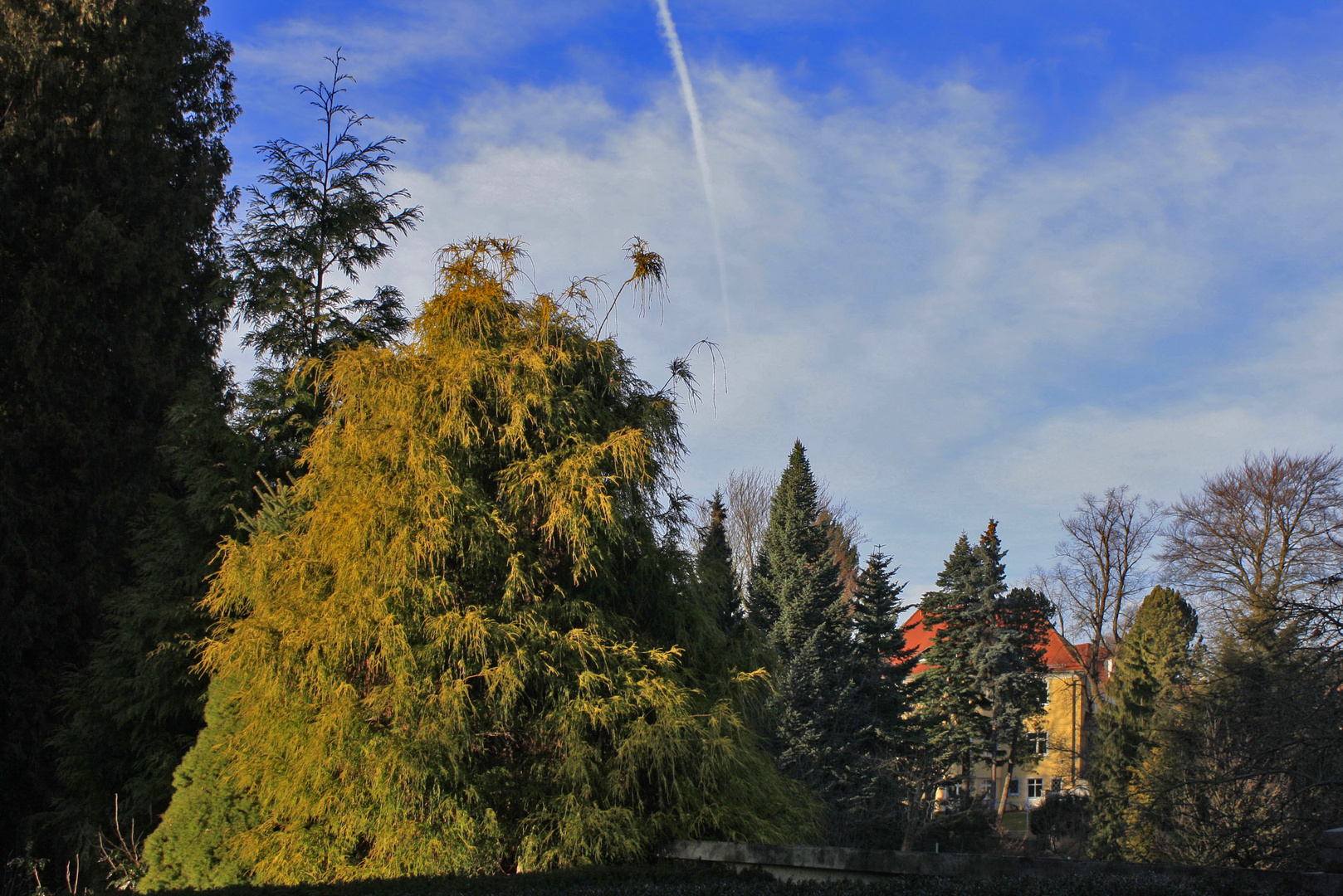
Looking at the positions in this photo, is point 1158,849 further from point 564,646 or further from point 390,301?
point 390,301

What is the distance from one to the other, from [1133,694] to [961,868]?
2247 centimetres

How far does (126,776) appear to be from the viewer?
11055mm

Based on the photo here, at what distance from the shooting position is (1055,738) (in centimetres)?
3659

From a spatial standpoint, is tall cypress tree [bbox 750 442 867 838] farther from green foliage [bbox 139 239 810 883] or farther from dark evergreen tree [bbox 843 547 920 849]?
green foliage [bbox 139 239 810 883]

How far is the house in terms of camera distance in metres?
31.7

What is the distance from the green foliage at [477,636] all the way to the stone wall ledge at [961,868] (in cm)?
116

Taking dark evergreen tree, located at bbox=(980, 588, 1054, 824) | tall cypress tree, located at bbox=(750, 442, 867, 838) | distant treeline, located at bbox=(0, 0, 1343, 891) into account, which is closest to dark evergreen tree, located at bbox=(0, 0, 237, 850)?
distant treeline, located at bbox=(0, 0, 1343, 891)

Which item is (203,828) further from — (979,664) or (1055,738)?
(1055,738)

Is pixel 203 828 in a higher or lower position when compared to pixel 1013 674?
lower

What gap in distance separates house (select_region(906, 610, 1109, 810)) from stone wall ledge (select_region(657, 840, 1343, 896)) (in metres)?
23.7

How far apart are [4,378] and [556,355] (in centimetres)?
958

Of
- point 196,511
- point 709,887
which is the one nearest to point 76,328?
point 196,511

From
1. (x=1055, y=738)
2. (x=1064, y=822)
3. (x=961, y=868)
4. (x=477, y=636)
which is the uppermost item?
(x=477, y=636)

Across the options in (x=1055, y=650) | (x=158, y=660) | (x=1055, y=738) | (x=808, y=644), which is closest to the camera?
(x=158, y=660)
